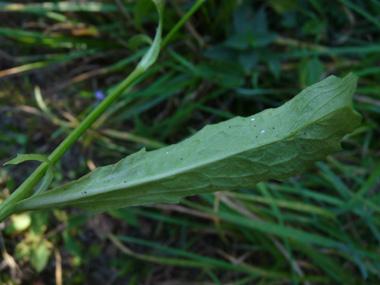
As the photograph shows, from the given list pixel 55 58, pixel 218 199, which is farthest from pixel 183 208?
pixel 55 58

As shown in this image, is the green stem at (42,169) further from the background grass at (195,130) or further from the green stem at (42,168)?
the background grass at (195,130)

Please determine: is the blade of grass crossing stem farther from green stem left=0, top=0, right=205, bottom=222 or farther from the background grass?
the background grass

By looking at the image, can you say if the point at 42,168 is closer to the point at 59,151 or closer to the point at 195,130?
the point at 59,151

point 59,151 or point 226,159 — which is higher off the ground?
point 59,151

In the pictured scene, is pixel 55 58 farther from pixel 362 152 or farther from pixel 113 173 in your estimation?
pixel 362 152

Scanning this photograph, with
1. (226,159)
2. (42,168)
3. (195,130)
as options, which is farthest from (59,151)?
(195,130)

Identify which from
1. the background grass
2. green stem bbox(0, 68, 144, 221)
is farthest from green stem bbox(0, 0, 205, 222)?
the background grass

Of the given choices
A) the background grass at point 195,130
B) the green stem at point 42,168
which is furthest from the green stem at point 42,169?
the background grass at point 195,130
